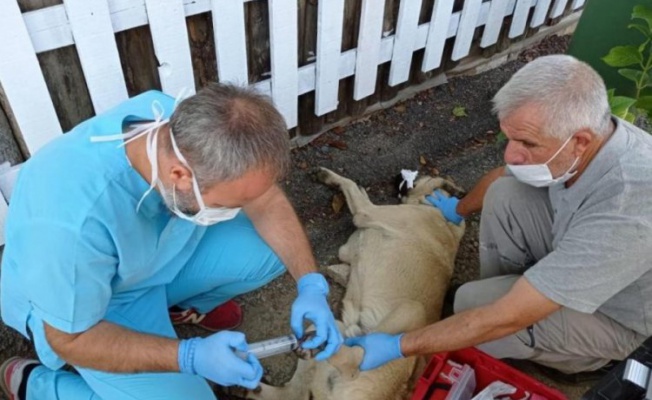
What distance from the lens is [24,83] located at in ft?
7.98

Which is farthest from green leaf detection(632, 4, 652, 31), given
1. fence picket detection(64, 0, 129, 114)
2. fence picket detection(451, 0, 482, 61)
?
fence picket detection(64, 0, 129, 114)

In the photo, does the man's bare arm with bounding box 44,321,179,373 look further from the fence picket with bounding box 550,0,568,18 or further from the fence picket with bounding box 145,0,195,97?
the fence picket with bounding box 550,0,568,18

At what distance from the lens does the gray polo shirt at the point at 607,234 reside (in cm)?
206

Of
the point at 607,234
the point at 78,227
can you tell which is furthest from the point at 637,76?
the point at 78,227

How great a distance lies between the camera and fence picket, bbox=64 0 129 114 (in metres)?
2.42

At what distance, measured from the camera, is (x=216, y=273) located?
266 centimetres

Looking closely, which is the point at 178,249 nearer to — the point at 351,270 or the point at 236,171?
the point at 236,171

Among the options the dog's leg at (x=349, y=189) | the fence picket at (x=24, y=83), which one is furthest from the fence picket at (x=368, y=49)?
the fence picket at (x=24, y=83)

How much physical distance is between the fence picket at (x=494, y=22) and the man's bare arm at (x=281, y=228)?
2.69 metres

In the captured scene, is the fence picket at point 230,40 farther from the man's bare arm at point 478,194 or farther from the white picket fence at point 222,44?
the man's bare arm at point 478,194

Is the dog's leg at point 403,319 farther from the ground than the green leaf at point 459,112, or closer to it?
closer to it

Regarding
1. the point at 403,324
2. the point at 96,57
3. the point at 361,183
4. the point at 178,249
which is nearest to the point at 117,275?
the point at 178,249

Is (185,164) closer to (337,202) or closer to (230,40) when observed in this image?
(230,40)

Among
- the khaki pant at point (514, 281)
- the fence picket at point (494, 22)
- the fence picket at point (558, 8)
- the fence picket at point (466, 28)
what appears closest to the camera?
the khaki pant at point (514, 281)
